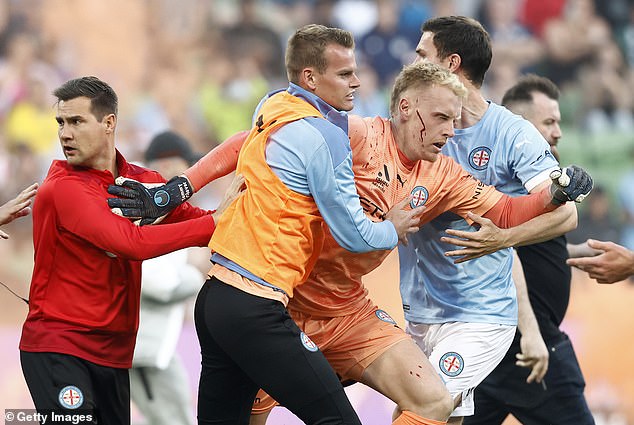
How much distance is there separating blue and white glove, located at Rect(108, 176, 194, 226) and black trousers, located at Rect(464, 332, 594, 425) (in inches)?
93.2

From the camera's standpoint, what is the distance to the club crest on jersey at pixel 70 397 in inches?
181

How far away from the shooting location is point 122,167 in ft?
16.5

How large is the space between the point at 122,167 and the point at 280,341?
3.98 ft

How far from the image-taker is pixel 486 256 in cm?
552

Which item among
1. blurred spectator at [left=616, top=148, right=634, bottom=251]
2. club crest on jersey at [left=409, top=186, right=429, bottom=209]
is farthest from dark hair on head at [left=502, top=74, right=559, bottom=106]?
blurred spectator at [left=616, top=148, right=634, bottom=251]

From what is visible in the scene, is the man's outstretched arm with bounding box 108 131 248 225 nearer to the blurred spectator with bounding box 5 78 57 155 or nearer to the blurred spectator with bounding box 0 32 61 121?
the blurred spectator with bounding box 5 78 57 155

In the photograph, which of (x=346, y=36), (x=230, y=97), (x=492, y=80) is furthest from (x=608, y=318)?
(x=346, y=36)

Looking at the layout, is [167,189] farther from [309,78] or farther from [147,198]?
[309,78]

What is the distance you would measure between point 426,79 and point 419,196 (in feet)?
1.86

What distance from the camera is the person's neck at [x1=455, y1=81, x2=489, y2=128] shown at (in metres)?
5.56

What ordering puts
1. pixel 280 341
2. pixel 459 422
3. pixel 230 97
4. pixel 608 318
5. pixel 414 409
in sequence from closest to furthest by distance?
pixel 280 341
pixel 414 409
pixel 459 422
pixel 608 318
pixel 230 97

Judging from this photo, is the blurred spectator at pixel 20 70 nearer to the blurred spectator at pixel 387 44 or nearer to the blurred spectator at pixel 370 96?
the blurred spectator at pixel 370 96

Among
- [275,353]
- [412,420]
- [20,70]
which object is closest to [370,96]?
[20,70]

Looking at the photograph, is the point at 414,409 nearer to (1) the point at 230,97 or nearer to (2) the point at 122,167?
(2) the point at 122,167
